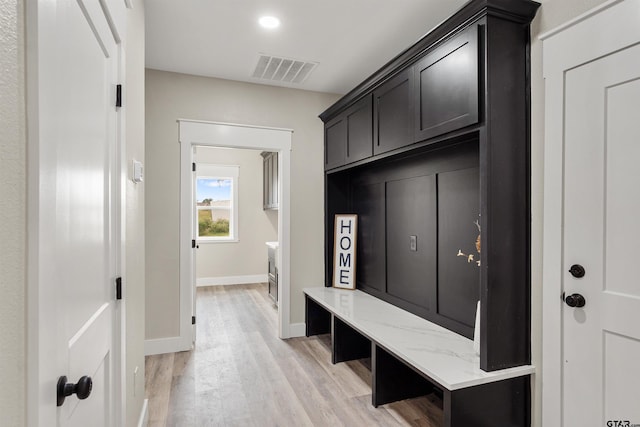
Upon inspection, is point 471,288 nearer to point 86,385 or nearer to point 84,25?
point 86,385

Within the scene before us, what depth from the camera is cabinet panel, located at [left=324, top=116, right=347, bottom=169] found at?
349cm

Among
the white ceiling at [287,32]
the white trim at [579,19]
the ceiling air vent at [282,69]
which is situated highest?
the white ceiling at [287,32]

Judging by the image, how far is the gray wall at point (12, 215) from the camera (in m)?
0.60

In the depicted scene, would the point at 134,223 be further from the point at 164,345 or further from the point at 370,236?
the point at 370,236

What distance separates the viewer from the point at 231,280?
6586 millimetres

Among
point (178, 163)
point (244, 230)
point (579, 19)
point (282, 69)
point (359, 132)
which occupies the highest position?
point (282, 69)

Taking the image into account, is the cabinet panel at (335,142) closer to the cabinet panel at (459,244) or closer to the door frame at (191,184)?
the door frame at (191,184)

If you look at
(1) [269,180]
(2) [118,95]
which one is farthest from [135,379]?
(1) [269,180]

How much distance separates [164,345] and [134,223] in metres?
1.90

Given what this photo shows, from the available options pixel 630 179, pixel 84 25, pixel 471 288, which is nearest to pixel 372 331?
pixel 471 288

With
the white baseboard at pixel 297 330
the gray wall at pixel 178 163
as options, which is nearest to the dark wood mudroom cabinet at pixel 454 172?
the gray wall at pixel 178 163

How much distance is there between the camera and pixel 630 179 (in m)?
1.53

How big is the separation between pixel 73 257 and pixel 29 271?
375 millimetres

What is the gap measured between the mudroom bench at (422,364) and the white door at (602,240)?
0.28 metres
